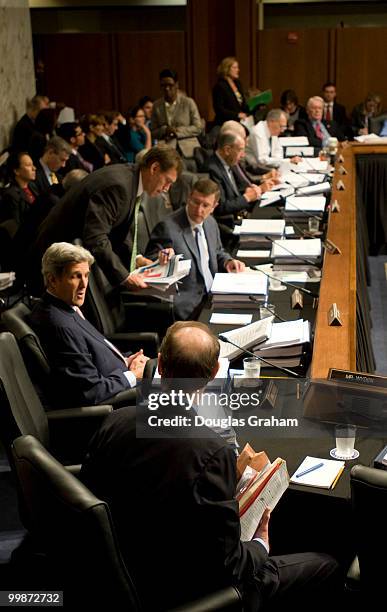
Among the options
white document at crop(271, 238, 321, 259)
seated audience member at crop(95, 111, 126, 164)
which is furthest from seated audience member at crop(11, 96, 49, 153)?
white document at crop(271, 238, 321, 259)

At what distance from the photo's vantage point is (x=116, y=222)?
435 centimetres

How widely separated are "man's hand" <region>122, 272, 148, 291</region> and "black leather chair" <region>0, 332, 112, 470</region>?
3.73ft

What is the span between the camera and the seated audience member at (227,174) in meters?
5.95

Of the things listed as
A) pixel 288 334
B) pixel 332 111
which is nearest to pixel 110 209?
pixel 288 334

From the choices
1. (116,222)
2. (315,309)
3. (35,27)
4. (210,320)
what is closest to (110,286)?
(116,222)

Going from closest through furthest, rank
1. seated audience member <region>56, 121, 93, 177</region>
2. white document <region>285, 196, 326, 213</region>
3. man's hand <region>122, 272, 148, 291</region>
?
1. man's hand <region>122, 272, 148, 291</region>
2. white document <region>285, 196, 326, 213</region>
3. seated audience member <region>56, 121, 93, 177</region>

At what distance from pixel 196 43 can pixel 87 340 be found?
406 inches

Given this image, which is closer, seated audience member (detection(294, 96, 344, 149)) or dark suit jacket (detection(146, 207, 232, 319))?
dark suit jacket (detection(146, 207, 232, 319))

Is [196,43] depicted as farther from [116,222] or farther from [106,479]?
[106,479]

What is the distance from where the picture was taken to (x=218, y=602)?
1.94m

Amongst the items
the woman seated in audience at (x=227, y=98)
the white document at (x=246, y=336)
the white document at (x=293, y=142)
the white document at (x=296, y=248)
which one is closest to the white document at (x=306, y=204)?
the white document at (x=296, y=248)

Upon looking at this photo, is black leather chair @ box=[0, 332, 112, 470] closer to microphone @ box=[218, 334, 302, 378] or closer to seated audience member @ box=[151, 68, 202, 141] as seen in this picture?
microphone @ box=[218, 334, 302, 378]

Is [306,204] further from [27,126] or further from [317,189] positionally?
[27,126]

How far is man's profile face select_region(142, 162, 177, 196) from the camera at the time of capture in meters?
4.28
